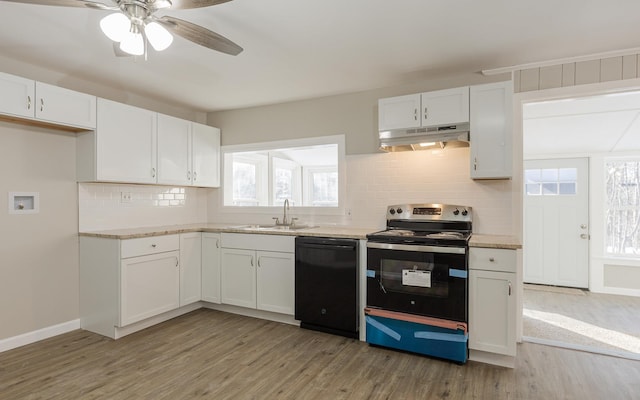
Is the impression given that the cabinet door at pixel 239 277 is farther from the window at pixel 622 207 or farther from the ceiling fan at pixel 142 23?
the window at pixel 622 207

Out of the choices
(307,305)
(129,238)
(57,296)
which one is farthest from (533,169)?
(57,296)

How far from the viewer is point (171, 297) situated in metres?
3.52

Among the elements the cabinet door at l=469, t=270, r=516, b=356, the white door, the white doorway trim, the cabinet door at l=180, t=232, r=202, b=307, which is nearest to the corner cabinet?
the cabinet door at l=469, t=270, r=516, b=356

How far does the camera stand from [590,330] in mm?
3275

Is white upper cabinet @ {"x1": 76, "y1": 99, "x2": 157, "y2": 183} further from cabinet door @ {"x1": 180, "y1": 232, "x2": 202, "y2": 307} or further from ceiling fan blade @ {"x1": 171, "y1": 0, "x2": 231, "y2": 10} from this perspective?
ceiling fan blade @ {"x1": 171, "y1": 0, "x2": 231, "y2": 10}

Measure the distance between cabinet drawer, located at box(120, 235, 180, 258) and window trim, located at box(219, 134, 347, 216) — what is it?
3.38ft

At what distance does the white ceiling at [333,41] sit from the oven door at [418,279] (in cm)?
154

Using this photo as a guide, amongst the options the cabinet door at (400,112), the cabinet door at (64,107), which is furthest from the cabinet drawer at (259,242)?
the cabinet door at (64,107)

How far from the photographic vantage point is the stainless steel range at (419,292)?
103 inches

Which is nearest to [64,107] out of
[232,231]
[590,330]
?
[232,231]

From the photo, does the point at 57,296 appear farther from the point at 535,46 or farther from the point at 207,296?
the point at 535,46

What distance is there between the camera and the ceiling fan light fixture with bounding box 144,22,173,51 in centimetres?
182

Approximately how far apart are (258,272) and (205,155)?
1704 mm

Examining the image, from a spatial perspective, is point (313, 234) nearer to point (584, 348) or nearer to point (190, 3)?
point (190, 3)
